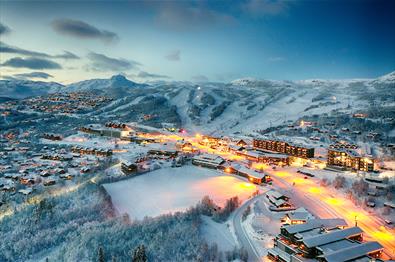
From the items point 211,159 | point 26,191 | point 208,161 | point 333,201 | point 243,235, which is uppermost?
point 211,159

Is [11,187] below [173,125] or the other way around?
below

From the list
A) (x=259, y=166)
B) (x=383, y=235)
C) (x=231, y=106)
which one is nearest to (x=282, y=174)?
(x=259, y=166)

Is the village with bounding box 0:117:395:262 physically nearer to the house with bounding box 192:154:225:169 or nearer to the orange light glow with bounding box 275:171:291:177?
the orange light glow with bounding box 275:171:291:177

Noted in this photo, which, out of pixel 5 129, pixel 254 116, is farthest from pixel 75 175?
pixel 254 116

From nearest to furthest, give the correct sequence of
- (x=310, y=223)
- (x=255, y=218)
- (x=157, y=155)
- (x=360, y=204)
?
1. (x=310, y=223)
2. (x=255, y=218)
3. (x=360, y=204)
4. (x=157, y=155)

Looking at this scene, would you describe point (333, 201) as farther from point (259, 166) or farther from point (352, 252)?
point (259, 166)

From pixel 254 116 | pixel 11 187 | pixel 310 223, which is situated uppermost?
pixel 254 116

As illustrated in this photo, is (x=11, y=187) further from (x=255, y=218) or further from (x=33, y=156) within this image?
(x=255, y=218)
